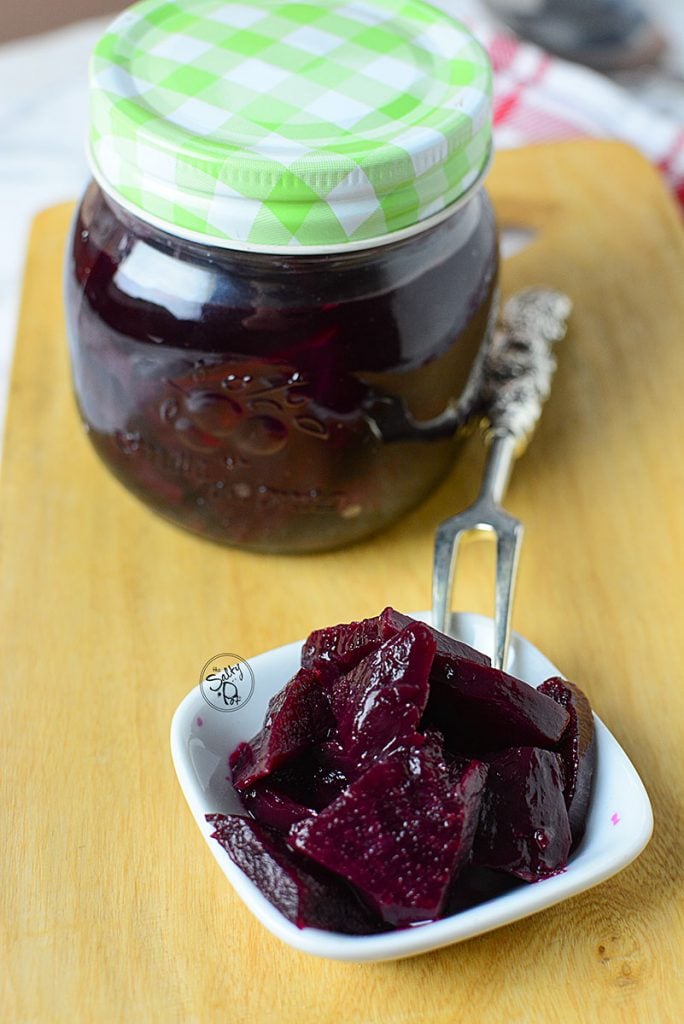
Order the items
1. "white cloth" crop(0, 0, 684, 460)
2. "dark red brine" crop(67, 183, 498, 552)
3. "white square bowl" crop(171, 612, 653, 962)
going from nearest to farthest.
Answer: "white square bowl" crop(171, 612, 653, 962)
"dark red brine" crop(67, 183, 498, 552)
"white cloth" crop(0, 0, 684, 460)

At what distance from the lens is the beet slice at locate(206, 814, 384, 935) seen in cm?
103

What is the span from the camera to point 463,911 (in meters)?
1.07

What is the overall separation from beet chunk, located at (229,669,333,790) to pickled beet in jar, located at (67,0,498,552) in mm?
320

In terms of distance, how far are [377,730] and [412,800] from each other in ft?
0.26

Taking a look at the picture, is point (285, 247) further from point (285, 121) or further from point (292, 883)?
point (292, 883)

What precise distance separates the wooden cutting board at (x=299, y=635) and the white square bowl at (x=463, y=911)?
0.39 feet

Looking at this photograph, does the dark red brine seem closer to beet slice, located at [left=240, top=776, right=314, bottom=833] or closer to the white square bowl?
the white square bowl

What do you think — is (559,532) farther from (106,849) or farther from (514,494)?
(106,849)

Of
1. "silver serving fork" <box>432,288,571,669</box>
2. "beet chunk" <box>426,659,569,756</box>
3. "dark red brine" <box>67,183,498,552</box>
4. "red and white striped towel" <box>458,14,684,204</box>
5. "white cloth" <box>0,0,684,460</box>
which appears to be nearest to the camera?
"beet chunk" <box>426,659,569,756</box>

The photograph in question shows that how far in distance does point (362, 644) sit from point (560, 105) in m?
1.68

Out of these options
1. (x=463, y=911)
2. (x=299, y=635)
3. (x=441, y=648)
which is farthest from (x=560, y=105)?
(x=463, y=911)

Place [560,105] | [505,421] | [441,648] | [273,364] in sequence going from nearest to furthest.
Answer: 1. [441,648]
2. [273,364]
3. [505,421]
4. [560,105]

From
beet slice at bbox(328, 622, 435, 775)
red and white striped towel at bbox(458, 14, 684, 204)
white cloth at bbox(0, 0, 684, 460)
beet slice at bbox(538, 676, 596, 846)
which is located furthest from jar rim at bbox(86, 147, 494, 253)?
red and white striped towel at bbox(458, 14, 684, 204)

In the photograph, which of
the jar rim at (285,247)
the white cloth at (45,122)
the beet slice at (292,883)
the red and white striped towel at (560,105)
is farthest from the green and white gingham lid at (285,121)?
the red and white striped towel at (560,105)
